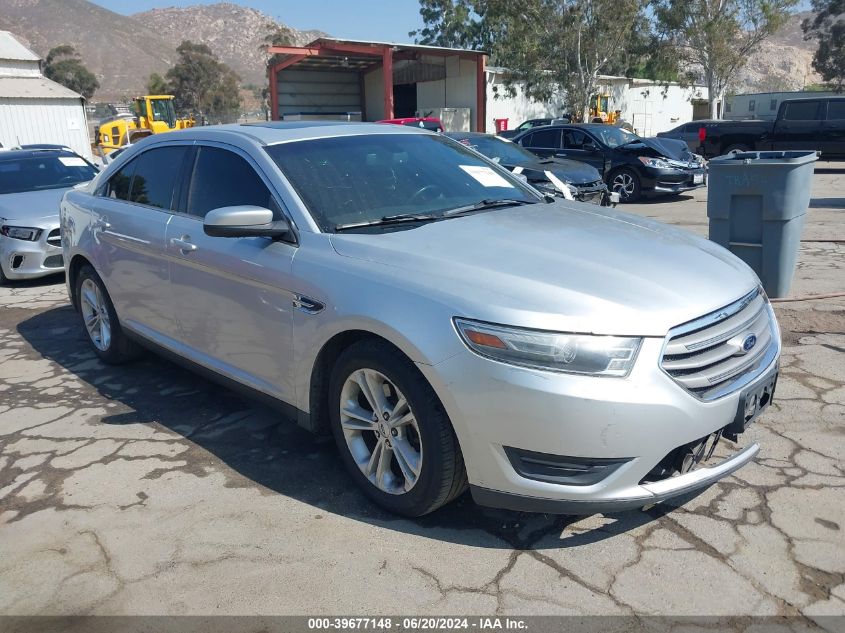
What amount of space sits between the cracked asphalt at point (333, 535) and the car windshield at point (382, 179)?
4.43ft

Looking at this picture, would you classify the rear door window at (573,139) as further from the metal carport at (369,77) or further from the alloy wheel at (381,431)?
the metal carport at (369,77)

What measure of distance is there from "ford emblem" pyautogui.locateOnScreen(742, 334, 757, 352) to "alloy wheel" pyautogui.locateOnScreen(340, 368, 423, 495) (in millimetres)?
1386

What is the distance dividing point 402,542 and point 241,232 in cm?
158

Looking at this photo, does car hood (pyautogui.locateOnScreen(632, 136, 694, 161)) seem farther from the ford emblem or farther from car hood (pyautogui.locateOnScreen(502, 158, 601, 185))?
the ford emblem

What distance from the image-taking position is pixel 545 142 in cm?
1482

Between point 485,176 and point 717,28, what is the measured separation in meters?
39.2

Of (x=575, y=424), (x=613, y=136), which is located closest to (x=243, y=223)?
(x=575, y=424)

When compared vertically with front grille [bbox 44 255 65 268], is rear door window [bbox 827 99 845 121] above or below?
above

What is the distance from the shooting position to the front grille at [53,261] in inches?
330

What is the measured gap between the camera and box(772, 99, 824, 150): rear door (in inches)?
696

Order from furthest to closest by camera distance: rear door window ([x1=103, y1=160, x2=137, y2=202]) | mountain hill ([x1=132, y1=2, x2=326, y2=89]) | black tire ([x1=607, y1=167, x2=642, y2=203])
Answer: mountain hill ([x1=132, y1=2, x2=326, y2=89])
black tire ([x1=607, y1=167, x2=642, y2=203])
rear door window ([x1=103, y1=160, x2=137, y2=202])

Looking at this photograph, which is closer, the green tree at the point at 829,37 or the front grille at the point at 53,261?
the front grille at the point at 53,261

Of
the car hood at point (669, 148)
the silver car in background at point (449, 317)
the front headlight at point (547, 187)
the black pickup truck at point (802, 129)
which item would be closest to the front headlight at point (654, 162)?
the car hood at point (669, 148)

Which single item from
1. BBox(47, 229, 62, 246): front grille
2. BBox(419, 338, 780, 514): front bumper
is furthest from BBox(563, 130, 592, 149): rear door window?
BBox(419, 338, 780, 514): front bumper
